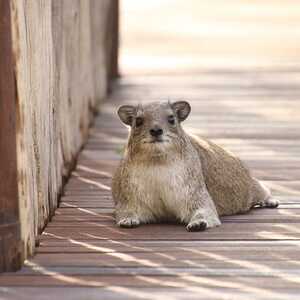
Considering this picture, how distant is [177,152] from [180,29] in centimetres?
1086

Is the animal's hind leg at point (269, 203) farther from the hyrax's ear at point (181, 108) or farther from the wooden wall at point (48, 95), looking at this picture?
the wooden wall at point (48, 95)

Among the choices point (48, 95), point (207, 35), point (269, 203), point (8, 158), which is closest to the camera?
point (8, 158)

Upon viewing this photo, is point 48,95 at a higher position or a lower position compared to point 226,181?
higher

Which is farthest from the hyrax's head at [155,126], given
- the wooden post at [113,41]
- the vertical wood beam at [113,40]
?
the vertical wood beam at [113,40]

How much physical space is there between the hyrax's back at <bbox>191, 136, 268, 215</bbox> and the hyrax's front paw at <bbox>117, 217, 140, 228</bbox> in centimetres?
66

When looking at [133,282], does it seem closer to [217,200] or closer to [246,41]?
[217,200]

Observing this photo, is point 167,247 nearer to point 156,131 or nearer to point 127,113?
point 156,131

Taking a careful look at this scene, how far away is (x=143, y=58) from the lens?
15.7 metres

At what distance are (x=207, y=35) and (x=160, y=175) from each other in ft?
34.3

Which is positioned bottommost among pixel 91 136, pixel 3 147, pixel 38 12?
pixel 91 136

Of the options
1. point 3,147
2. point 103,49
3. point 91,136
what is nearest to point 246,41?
point 103,49

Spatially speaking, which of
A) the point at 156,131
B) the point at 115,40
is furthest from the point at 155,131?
the point at 115,40

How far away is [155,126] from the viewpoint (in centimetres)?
731

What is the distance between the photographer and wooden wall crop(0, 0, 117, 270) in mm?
6598
